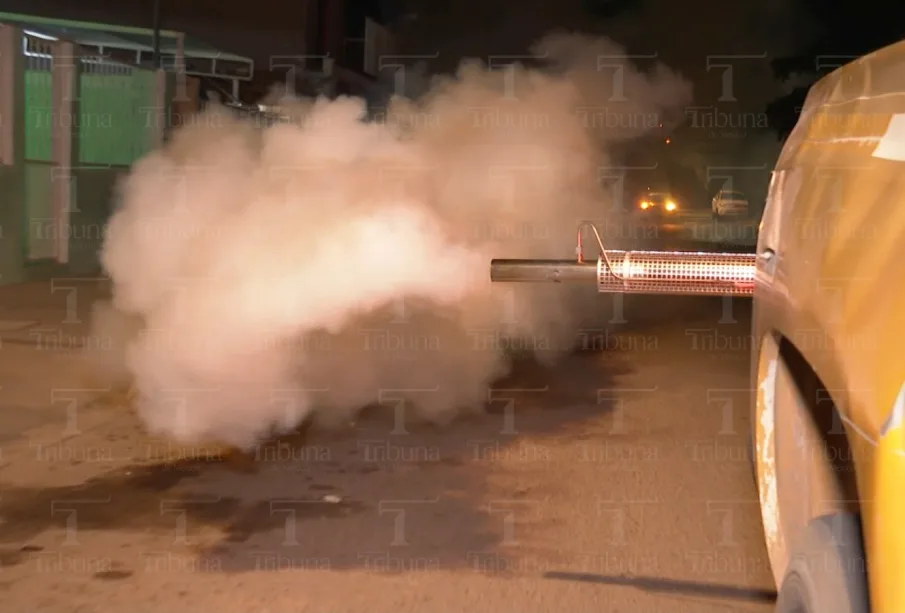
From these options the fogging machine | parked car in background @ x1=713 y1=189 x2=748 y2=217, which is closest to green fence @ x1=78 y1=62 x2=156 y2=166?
the fogging machine

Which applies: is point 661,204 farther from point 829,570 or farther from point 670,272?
point 829,570

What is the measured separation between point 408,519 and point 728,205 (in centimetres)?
3415

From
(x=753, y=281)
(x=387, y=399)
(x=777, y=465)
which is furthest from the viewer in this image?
(x=387, y=399)

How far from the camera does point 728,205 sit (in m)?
37.9

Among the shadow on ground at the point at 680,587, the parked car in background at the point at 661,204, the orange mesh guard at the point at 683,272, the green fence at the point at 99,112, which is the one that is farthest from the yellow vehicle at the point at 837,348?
the parked car in background at the point at 661,204

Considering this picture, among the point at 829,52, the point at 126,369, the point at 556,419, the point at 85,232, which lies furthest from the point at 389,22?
the point at 556,419

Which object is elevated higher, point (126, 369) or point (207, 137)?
point (207, 137)

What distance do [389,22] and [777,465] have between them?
941 inches

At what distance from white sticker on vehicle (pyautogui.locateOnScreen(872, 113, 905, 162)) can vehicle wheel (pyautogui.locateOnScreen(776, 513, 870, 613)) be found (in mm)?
829

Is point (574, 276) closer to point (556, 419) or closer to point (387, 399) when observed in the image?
point (556, 419)

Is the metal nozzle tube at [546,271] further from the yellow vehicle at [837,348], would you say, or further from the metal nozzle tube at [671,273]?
the yellow vehicle at [837,348]

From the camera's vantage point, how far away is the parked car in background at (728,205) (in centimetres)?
3766

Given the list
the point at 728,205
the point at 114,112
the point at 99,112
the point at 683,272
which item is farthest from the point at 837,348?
the point at 728,205

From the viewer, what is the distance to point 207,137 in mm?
8086
